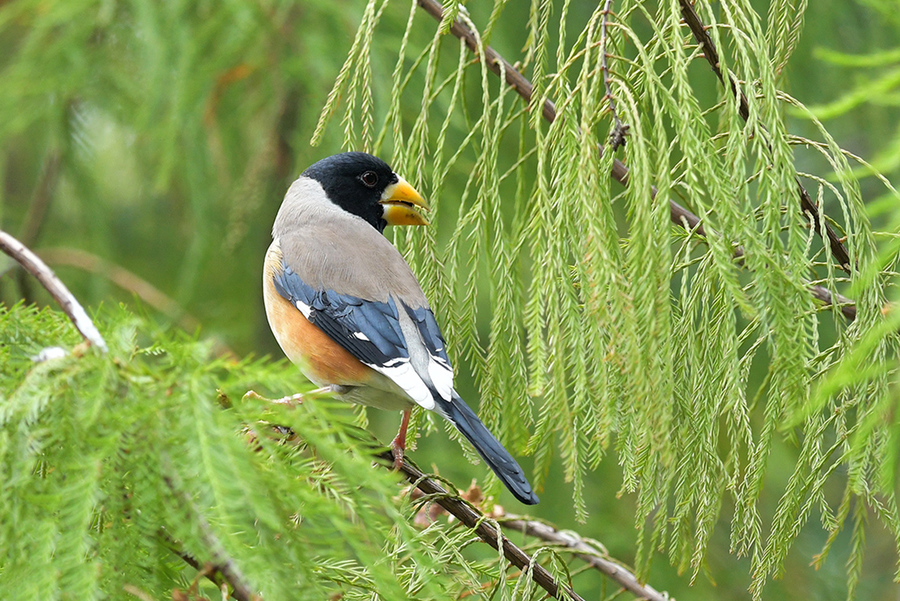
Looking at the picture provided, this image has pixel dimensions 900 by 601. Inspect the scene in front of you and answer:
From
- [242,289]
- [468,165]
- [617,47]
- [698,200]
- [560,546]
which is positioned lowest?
[242,289]

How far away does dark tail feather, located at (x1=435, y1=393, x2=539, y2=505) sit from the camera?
1.93 m

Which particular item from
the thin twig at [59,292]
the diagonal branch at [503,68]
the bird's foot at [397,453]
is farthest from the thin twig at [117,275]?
the diagonal branch at [503,68]

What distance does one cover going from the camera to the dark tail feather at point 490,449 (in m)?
1.93

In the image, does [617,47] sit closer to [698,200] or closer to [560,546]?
[698,200]

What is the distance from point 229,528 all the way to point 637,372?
62cm

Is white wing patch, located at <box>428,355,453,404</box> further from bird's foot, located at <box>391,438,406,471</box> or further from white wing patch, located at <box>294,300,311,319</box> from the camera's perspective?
white wing patch, located at <box>294,300,311,319</box>

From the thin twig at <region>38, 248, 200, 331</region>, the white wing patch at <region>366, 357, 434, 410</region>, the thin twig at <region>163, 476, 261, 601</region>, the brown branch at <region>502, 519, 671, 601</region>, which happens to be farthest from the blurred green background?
the thin twig at <region>163, 476, 261, 601</region>

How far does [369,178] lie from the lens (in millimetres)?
3518

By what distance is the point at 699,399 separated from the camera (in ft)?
5.25

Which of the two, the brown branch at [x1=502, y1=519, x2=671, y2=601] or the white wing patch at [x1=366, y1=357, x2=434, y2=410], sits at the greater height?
the white wing patch at [x1=366, y1=357, x2=434, y2=410]

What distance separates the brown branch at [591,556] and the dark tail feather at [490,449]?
1.04 feet

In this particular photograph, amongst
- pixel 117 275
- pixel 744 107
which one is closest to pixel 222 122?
pixel 117 275

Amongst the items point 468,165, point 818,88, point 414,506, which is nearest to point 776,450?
point 818,88

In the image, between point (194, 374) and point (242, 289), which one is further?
point (242, 289)
